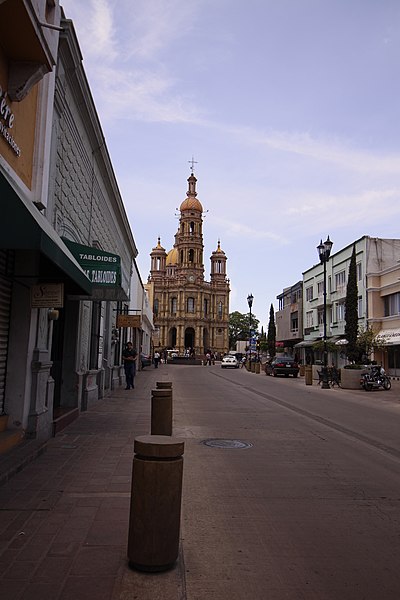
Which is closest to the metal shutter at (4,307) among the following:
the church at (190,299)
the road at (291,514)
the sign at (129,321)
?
the road at (291,514)

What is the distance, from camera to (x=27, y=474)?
6.47 m

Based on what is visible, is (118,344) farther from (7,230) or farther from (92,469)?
(7,230)

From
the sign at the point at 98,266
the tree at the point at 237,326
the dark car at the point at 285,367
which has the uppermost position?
the tree at the point at 237,326

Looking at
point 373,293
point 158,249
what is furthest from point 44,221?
point 158,249

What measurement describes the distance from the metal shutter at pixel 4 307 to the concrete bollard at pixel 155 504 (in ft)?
15.2

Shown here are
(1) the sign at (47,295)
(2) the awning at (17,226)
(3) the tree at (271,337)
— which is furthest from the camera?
(3) the tree at (271,337)

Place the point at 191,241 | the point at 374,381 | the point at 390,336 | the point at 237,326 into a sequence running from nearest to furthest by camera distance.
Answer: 1. the point at 374,381
2. the point at 390,336
3. the point at 191,241
4. the point at 237,326

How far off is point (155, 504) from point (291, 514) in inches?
86.3

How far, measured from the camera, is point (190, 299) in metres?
102

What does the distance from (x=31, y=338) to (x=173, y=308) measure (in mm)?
95668

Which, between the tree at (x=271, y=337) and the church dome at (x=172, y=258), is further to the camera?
the church dome at (x=172, y=258)

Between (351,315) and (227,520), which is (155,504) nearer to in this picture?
(227,520)

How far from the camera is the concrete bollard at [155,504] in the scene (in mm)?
3637

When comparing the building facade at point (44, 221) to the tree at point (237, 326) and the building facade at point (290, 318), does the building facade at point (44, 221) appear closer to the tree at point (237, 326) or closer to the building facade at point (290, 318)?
the building facade at point (290, 318)
